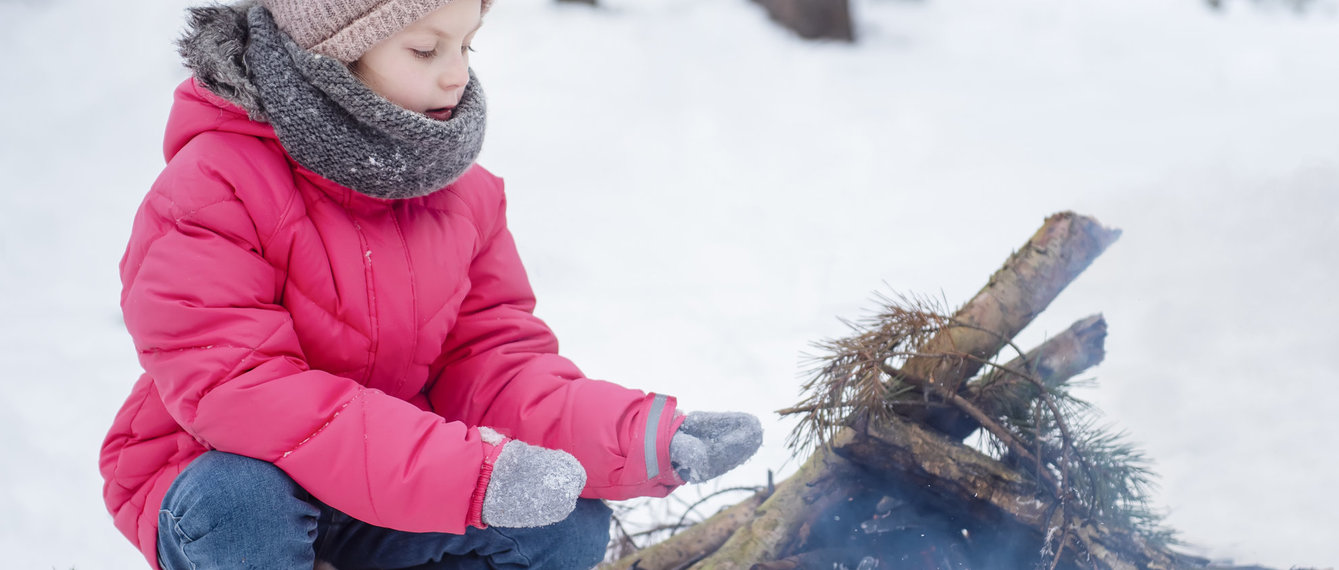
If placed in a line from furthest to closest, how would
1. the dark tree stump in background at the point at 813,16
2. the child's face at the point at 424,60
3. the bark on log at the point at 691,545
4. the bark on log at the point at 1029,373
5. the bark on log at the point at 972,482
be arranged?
the dark tree stump in background at the point at 813,16, the bark on log at the point at 691,545, the bark on log at the point at 1029,373, the bark on log at the point at 972,482, the child's face at the point at 424,60

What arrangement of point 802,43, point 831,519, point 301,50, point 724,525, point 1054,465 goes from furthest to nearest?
point 802,43, point 724,525, point 831,519, point 1054,465, point 301,50

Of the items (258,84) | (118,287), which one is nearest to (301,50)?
(258,84)

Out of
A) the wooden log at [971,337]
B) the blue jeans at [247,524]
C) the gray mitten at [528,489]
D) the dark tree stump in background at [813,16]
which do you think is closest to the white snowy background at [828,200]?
the dark tree stump in background at [813,16]

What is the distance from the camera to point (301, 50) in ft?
4.40

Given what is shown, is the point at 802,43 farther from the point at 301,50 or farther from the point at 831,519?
the point at 301,50

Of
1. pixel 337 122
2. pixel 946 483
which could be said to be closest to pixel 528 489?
pixel 337 122

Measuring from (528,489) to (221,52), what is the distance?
717mm

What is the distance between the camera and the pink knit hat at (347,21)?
4.42 feet

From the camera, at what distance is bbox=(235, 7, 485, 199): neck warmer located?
52.5 inches

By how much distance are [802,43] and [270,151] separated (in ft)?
11.3

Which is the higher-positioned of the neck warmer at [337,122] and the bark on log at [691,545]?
the neck warmer at [337,122]

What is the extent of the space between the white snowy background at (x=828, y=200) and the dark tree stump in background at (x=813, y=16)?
10cm

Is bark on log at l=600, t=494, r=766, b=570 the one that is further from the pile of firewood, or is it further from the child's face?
the child's face

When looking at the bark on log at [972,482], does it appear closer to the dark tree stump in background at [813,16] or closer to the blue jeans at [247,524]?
the blue jeans at [247,524]
